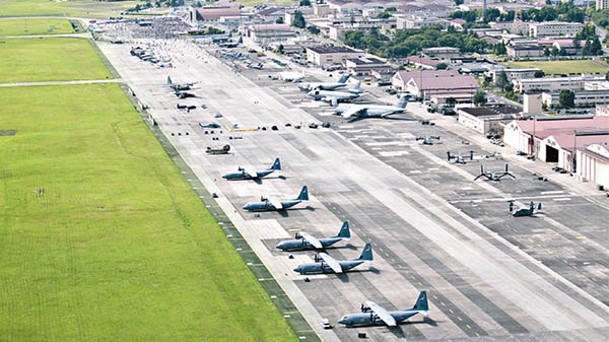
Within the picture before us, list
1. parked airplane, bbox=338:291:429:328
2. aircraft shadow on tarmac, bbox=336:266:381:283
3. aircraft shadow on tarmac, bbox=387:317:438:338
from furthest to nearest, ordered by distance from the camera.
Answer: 1. aircraft shadow on tarmac, bbox=336:266:381:283
2. parked airplane, bbox=338:291:429:328
3. aircraft shadow on tarmac, bbox=387:317:438:338

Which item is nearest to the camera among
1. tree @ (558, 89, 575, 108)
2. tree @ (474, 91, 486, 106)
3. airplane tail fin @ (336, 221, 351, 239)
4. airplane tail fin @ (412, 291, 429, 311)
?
airplane tail fin @ (412, 291, 429, 311)

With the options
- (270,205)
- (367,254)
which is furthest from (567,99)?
(367,254)

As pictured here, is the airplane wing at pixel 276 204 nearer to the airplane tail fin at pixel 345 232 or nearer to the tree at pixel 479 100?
the airplane tail fin at pixel 345 232

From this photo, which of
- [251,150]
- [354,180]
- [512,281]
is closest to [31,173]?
[251,150]

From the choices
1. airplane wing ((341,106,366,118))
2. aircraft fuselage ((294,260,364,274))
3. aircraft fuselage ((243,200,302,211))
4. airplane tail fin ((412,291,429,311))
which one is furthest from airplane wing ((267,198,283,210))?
airplane wing ((341,106,366,118))

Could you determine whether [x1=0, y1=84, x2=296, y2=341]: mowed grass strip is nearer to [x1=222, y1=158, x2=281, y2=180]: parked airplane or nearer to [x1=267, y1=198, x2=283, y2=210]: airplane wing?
[x1=222, y1=158, x2=281, y2=180]: parked airplane

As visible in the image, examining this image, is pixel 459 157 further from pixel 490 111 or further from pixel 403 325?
pixel 403 325

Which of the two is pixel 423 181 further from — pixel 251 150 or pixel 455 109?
pixel 455 109
